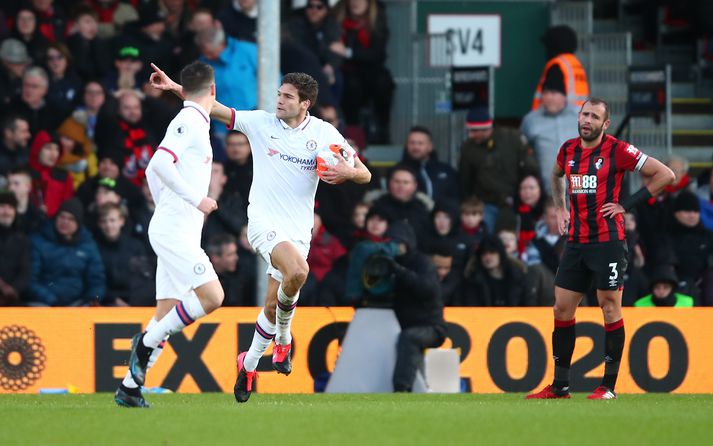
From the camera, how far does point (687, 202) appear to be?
1700 cm

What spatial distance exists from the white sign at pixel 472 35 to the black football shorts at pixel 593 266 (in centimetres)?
896

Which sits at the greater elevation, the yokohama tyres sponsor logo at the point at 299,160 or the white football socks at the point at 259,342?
the yokohama tyres sponsor logo at the point at 299,160

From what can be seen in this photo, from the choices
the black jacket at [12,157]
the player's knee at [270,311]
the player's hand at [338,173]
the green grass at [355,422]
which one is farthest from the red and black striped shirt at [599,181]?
the black jacket at [12,157]

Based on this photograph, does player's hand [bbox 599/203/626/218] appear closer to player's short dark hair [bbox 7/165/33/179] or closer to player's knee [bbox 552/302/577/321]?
player's knee [bbox 552/302/577/321]

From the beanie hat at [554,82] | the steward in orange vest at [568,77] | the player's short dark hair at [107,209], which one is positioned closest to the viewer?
the player's short dark hair at [107,209]

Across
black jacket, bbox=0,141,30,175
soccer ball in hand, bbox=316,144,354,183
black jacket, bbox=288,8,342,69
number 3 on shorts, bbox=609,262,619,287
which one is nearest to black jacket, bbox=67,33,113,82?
black jacket, bbox=0,141,30,175

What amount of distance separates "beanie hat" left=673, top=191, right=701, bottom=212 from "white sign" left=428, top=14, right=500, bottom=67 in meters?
4.67

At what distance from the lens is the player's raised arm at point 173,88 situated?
11156 millimetres

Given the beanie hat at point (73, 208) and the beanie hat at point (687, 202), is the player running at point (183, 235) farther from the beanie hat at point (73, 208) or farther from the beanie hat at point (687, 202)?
the beanie hat at point (687, 202)

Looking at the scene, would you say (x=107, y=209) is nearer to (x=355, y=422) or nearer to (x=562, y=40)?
(x=355, y=422)

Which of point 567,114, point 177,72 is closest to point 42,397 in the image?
point 177,72

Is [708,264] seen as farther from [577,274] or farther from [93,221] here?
[93,221]

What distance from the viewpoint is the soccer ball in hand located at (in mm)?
11148

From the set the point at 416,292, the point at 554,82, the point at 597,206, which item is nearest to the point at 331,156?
the point at 597,206
